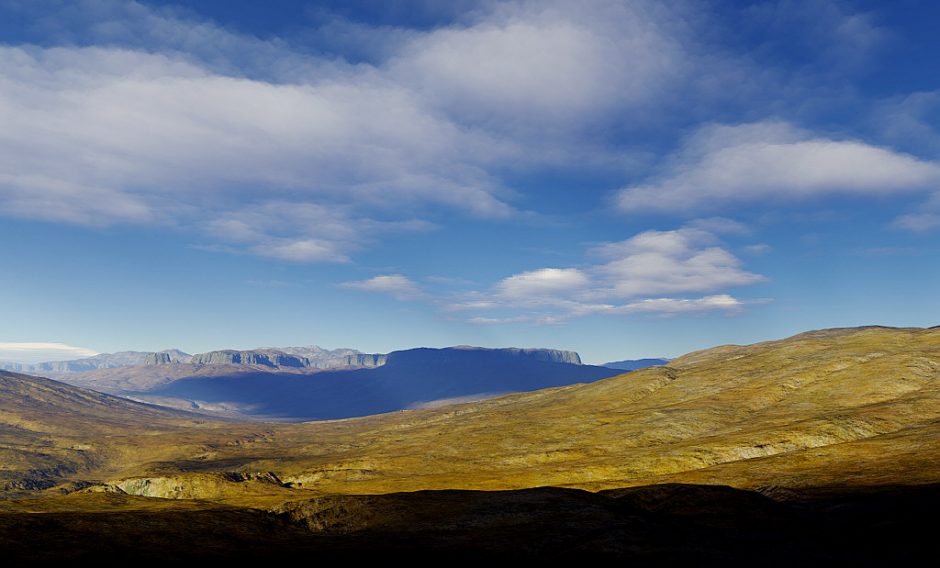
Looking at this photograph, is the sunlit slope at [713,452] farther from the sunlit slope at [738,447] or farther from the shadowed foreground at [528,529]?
the shadowed foreground at [528,529]

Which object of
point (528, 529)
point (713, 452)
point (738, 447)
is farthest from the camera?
point (713, 452)

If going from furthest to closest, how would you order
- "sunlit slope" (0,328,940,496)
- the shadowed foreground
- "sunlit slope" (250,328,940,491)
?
"sunlit slope" (0,328,940,496) → "sunlit slope" (250,328,940,491) → the shadowed foreground

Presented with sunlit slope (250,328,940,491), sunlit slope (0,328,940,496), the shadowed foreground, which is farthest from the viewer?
sunlit slope (0,328,940,496)

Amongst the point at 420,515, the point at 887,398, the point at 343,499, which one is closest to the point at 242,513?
the point at 343,499

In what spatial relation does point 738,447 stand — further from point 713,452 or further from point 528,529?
point 528,529

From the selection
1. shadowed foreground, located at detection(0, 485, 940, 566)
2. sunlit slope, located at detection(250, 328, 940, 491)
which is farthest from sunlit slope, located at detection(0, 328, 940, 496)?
shadowed foreground, located at detection(0, 485, 940, 566)

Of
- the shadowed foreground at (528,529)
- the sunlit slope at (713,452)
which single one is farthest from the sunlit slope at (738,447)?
the shadowed foreground at (528,529)

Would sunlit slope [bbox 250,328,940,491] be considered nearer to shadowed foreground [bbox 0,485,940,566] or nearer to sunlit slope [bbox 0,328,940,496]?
sunlit slope [bbox 0,328,940,496]

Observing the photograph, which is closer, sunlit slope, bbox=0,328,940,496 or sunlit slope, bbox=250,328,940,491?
sunlit slope, bbox=250,328,940,491

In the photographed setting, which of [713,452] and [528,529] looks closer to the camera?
[528,529]

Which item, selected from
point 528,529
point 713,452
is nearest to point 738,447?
point 713,452

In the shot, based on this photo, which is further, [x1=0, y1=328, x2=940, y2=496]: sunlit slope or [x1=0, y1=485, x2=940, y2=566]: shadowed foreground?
[x1=0, y1=328, x2=940, y2=496]: sunlit slope

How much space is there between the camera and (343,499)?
73312 mm

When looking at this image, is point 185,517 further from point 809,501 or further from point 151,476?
point 151,476
